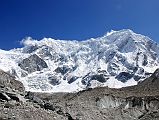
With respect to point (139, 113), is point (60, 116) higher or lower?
lower

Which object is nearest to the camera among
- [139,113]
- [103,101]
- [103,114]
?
[103,114]

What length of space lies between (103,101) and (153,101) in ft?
41.7

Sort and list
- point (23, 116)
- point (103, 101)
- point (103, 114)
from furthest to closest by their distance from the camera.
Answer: point (103, 101) → point (103, 114) → point (23, 116)

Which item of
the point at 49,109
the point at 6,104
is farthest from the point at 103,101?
the point at 6,104

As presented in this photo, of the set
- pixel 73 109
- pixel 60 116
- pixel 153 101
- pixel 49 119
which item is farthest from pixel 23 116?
pixel 153 101

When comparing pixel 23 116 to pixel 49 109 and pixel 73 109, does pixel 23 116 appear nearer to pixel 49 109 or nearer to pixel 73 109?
pixel 49 109

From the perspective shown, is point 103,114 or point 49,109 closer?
point 49,109

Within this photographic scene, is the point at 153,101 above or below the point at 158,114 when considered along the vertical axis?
above

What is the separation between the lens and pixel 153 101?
9194 centimetres

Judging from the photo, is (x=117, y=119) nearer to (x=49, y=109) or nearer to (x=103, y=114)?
(x=103, y=114)

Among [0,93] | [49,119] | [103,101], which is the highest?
[103,101]

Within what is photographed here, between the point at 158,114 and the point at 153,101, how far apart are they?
25.7 meters

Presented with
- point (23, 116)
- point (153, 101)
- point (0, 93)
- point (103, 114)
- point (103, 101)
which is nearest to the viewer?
point (23, 116)

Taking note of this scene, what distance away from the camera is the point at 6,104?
4322cm
